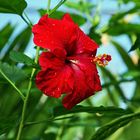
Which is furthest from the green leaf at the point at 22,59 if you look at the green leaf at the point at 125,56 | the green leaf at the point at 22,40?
the green leaf at the point at 125,56

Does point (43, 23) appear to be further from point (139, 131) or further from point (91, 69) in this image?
point (139, 131)

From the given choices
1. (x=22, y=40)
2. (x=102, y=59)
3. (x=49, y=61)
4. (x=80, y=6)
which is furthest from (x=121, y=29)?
(x=49, y=61)

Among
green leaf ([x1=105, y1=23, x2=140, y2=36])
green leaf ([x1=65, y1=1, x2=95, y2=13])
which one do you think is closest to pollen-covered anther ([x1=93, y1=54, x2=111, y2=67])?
green leaf ([x1=105, y1=23, x2=140, y2=36])

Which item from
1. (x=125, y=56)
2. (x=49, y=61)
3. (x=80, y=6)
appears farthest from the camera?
(x=125, y=56)

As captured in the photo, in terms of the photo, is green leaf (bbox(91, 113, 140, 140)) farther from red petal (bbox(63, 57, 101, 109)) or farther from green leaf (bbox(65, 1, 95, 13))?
green leaf (bbox(65, 1, 95, 13))

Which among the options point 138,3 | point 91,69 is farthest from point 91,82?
point 138,3

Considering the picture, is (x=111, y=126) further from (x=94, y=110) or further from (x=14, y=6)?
(x=14, y=6)

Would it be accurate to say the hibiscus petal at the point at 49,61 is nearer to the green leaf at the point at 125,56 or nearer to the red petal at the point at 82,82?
the red petal at the point at 82,82
